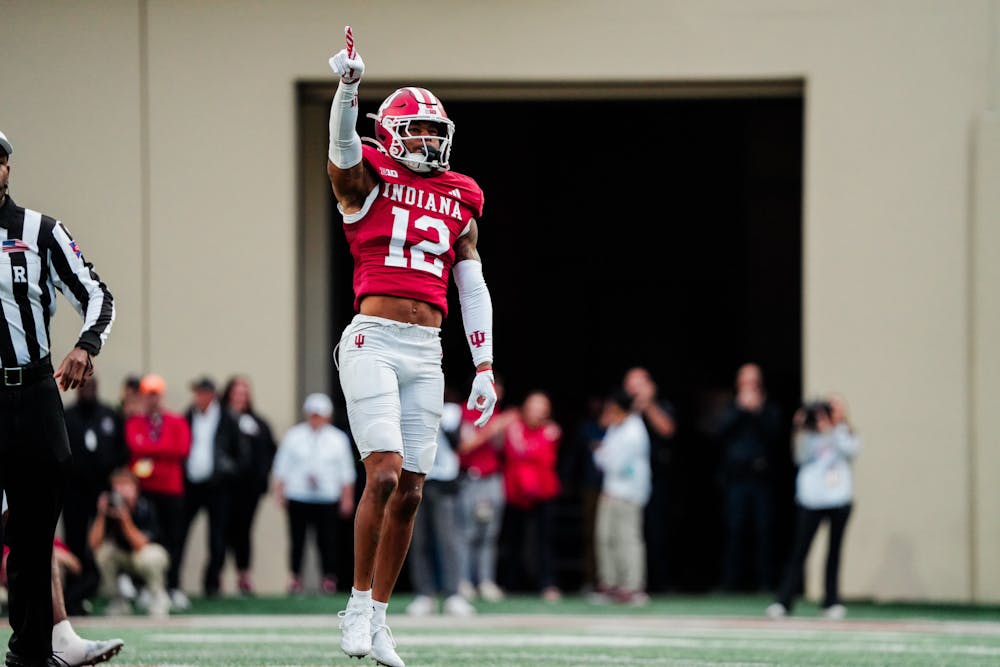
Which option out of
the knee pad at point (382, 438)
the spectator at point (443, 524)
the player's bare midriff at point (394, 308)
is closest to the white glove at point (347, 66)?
the player's bare midriff at point (394, 308)

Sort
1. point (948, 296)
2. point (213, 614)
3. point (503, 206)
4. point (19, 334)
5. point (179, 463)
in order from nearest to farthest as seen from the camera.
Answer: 1. point (19, 334)
2. point (213, 614)
3. point (179, 463)
4. point (948, 296)
5. point (503, 206)

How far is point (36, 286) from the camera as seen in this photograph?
635cm

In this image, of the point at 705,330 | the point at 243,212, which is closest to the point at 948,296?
the point at 243,212

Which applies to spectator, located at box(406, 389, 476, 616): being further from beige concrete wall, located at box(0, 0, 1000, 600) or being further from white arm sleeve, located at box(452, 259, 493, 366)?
white arm sleeve, located at box(452, 259, 493, 366)

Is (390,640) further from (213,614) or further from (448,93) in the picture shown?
(448,93)

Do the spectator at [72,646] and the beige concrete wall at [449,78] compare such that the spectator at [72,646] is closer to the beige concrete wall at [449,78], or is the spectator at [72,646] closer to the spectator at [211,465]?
the spectator at [211,465]

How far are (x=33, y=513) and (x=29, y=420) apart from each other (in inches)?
13.7

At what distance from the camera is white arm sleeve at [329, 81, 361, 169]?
6.41 metres

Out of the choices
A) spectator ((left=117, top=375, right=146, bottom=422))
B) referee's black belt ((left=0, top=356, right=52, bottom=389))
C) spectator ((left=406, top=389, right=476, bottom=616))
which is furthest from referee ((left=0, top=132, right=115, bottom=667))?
spectator ((left=117, top=375, right=146, bottom=422))

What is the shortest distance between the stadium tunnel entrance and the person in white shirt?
7.32m

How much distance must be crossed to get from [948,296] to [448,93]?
5003 mm

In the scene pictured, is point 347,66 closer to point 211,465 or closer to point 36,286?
point 36,286

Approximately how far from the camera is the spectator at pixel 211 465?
14.8m

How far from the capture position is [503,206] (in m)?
24.8
